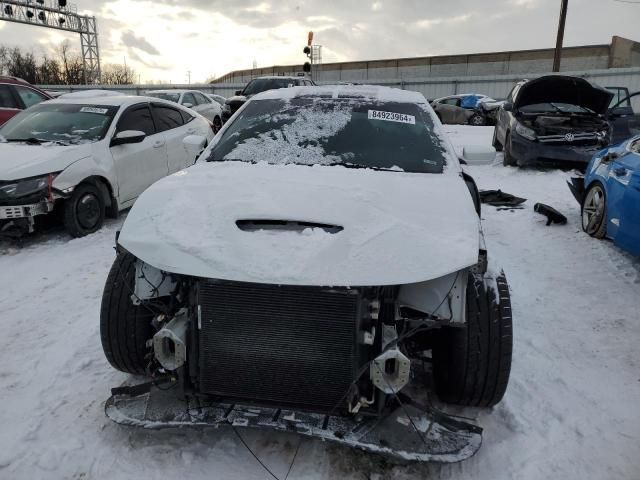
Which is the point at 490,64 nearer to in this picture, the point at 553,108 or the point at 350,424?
the point at 553,108

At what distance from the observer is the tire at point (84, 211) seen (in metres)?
5.71

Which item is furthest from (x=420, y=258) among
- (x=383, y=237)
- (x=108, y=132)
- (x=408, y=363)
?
(x=108, y=132)

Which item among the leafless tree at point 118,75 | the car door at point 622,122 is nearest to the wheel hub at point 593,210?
the car door at point 622,122

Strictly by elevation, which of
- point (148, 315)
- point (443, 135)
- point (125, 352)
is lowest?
point (125, 352)

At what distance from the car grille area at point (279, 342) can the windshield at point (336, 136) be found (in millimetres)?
1250

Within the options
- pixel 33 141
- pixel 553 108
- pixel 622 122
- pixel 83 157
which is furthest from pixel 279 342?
pixel 622 122

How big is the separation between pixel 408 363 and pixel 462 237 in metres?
0.62

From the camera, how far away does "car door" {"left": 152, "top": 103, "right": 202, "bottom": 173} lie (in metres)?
7.32

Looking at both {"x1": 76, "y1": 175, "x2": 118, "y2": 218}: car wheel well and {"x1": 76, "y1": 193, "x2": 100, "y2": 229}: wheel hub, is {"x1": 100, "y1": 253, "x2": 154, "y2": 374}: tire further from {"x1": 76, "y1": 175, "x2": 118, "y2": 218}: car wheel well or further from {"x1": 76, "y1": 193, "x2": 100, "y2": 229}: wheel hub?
{"x1": 76, "y1": 175, "x2": 118, "y2": 218}: car wheel well

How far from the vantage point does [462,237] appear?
2.26 metres

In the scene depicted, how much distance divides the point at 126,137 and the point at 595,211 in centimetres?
571

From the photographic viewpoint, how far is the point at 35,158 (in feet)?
18.2

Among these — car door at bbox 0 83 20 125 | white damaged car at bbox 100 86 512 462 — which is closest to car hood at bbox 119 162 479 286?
white damaged car at bbox 100 86 512 462

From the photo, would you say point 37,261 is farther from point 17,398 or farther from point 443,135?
point 443,135
